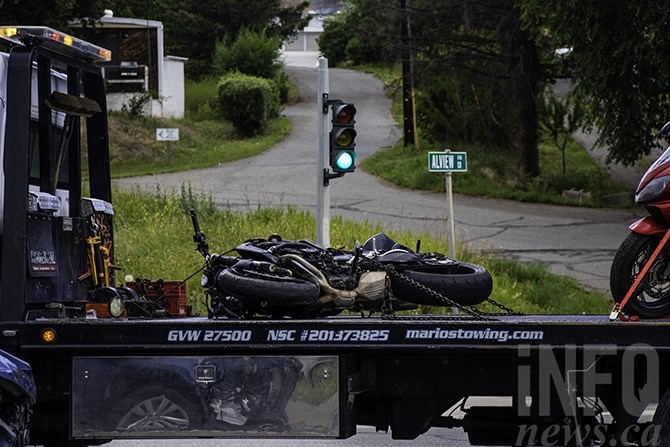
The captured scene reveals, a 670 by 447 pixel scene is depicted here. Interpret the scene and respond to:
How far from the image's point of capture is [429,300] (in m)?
7.27

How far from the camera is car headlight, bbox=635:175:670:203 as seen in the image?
279 inches

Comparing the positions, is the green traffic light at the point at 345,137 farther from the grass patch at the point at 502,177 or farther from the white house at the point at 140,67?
the white house at the point at 140,67

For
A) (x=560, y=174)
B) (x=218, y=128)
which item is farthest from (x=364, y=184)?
(x=218, y=128)

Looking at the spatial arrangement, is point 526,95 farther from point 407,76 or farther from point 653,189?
point 653,189

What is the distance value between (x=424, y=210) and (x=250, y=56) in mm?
23193

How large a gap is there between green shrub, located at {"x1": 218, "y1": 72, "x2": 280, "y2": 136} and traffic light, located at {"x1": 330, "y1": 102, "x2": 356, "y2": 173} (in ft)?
97.3

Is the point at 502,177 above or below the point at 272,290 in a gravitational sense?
below

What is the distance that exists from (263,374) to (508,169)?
27.5 meters

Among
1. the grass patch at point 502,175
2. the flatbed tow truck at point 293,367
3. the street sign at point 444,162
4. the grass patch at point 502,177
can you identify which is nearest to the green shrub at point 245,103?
the grass patch at point 502,175

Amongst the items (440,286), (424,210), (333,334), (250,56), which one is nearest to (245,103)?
(250,56)

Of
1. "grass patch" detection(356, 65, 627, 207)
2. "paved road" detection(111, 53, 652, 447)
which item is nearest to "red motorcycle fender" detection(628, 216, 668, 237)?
"paved road" detection(111, 53, 652, 447)

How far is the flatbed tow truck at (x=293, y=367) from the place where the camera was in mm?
6531

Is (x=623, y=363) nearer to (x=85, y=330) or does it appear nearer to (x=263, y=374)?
(x=263, y=374)

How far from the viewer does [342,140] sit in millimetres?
13602
